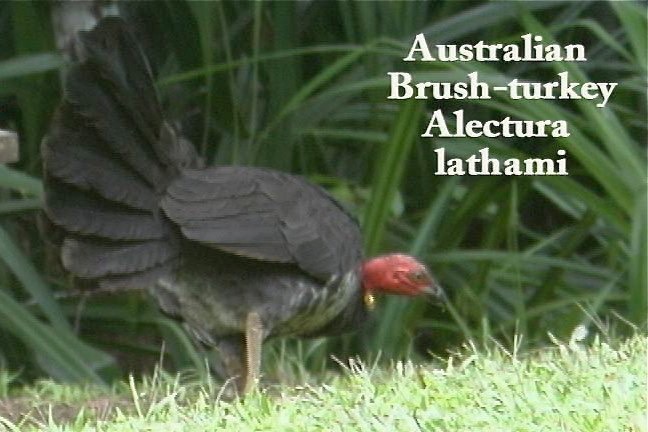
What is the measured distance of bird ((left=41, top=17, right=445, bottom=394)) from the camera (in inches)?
176

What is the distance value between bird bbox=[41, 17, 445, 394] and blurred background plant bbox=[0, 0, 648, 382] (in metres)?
0.83

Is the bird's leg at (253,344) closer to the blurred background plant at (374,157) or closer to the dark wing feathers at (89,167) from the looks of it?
the dark wing feathers at (89,167)

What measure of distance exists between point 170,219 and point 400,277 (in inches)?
31.2

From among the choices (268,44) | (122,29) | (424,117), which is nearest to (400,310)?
(424,117)

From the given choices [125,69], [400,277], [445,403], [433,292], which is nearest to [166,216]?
[125,69]

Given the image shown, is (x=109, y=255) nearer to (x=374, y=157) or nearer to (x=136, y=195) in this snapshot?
(x=136, y=195)

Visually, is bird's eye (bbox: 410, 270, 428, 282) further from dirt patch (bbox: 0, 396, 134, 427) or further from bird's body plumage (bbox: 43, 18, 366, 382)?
dirt patch (bbox: 0, 396, 134, 427)

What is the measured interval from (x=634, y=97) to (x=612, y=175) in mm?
1182

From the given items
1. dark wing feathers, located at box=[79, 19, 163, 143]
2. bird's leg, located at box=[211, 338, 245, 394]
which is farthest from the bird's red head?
dark wing feathers, located at box=[79, 19, 163, 143]

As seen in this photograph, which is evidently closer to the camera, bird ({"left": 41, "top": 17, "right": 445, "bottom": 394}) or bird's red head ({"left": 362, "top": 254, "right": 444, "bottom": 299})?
bird ({"left": 41, "top": 17, "right": 445, "bottom": 394})

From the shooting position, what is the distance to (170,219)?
14.9 ft

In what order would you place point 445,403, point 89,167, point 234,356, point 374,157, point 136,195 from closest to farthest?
point 445,403 < point 89,167 < point 136,195 < point 234,356 < point 374,157

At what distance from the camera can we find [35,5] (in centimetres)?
607

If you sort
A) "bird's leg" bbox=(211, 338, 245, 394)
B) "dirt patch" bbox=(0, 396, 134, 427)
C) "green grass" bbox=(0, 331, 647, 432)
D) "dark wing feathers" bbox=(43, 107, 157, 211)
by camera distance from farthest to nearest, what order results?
"bird's leg" bbox=(211, 338, 245, 394), "dark wing feathers" bbox=(43, 107, 157, 211), "dirt patch" bbox=(0, 396, 134, 427), "green grass" bbox=(0, 331, 647, 432)
